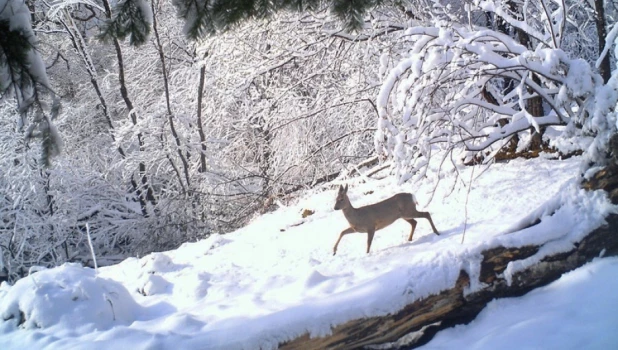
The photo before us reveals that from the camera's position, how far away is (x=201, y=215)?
13.0 m

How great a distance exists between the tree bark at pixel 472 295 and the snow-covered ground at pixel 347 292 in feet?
0.20

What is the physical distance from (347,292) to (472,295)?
3.19 feet

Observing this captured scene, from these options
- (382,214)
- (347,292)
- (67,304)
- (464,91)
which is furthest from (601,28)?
(67,304)

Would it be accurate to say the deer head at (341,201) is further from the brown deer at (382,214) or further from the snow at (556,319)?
the snow at (556,319)

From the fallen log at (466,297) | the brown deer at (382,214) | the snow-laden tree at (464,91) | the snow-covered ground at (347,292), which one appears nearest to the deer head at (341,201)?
the brown deer at (382,214)

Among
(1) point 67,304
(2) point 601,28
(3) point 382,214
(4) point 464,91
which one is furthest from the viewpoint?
(2) point 601,28

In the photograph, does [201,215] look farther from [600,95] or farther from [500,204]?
[600,95]

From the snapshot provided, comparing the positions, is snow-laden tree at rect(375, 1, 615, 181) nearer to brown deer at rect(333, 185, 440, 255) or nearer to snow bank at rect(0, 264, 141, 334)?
brown deer at rect(333, 185, 440, 255)

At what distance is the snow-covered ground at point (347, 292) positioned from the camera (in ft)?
12.4

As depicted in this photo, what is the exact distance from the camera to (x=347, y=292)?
4164 mm

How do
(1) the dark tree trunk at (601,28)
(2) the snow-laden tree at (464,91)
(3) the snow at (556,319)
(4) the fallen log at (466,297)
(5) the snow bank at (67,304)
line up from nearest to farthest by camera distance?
1. (3) the snow at (556,319)
2. (4) the fallen log at (466,297)
3. (5) the snow bank at (67,304)
4. (2) the snow-laden tree at (464,91)
5. (1) the dark tree trunk at (601,28)

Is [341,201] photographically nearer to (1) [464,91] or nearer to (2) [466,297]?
(2) [466,297]

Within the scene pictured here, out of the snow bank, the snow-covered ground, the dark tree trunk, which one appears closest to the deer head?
the snow-covered ground

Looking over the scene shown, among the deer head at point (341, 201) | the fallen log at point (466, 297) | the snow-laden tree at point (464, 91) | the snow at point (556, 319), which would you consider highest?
the snow-laden tree at point (464, 91)
